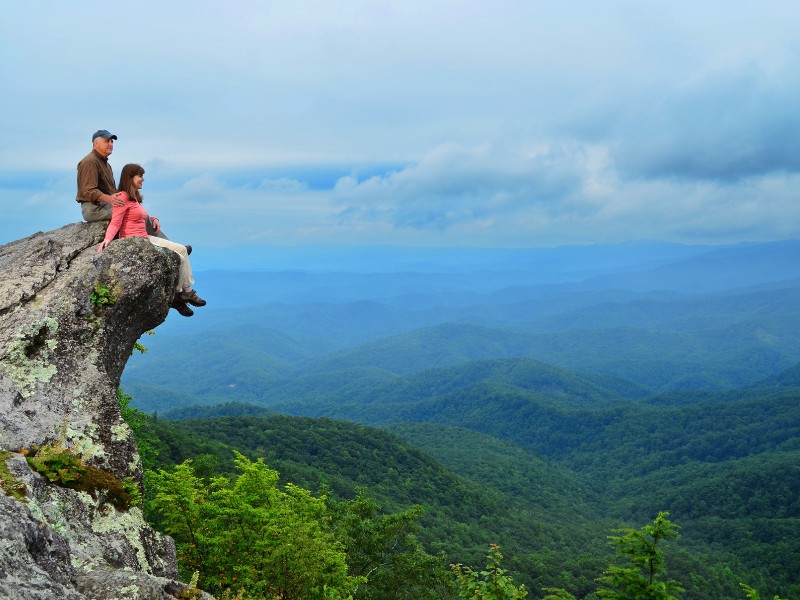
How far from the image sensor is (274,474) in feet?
70.6

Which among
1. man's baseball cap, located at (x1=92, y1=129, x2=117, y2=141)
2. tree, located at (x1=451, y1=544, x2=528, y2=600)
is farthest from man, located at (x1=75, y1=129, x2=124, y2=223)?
tree, located at (x1=451, y1=544, x2=528, y2=600)

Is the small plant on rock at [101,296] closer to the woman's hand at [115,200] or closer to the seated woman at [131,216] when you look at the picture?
the seated woman at [131,216]

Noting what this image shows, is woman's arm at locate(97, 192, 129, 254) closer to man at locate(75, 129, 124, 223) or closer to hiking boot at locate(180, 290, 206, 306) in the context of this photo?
man at locate(75, 129, 124, 223)

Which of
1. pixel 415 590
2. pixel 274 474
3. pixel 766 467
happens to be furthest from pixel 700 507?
pixel 274 474

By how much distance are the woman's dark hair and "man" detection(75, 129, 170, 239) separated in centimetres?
30

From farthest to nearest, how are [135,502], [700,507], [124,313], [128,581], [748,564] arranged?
[700,507] < [748,564] < [124,313] < [135,502] < [128,581]

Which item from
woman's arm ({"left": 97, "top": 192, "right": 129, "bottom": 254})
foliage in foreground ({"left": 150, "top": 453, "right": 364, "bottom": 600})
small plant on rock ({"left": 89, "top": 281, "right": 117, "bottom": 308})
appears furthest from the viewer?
foliage in foreground ({"left": 150, "top": 453, "right": 364, "bottom": 600})

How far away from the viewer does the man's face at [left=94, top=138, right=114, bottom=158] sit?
14281 millimetres

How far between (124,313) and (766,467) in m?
221

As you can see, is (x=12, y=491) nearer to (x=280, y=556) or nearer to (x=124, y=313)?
(x=124, y=313)

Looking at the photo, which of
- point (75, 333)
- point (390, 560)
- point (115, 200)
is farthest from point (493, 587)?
point (390, 560)

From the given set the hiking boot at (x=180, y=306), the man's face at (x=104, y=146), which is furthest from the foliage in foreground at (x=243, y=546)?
the man's face at (x=104, y=146)

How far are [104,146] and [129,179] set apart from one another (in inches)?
43.0

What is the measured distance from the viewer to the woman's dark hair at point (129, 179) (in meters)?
14.3
